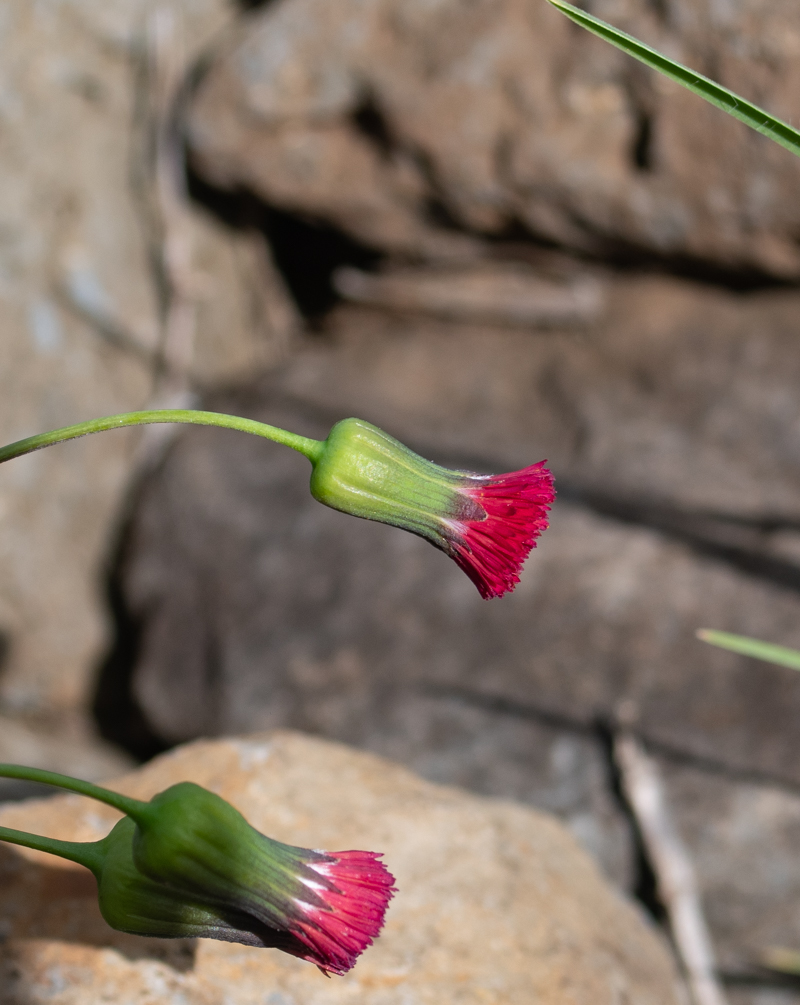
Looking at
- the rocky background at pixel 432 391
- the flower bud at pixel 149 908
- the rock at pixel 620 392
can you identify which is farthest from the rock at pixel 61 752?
the flower bud at pixel 149 908

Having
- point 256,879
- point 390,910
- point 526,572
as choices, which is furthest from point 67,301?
point 256,879

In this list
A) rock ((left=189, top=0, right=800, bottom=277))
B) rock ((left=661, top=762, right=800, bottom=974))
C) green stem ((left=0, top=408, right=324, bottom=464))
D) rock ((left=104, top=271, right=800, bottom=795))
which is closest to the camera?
green stem ((left=0, top=408, right=324, bottom=464))

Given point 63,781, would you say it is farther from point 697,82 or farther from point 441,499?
point 697,82

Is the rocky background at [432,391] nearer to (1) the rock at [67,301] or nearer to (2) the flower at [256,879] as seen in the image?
(1) the rock at [67,301]

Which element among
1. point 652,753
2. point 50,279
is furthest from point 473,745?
point 50,279

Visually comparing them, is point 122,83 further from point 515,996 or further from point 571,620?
point 515,996

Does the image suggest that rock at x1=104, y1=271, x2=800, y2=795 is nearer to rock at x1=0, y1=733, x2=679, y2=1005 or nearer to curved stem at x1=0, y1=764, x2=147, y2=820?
rock at x1=0, y1=733, x2=679, y2=1005

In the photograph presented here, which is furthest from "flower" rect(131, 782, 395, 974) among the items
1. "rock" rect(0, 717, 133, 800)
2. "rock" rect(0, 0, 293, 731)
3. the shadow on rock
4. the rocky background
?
"rock" rect(0, 0, 293, 731)
